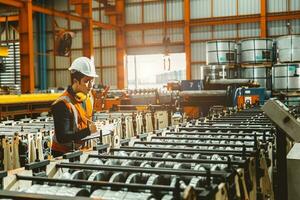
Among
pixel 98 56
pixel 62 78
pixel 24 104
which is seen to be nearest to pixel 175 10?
pixel 98 56

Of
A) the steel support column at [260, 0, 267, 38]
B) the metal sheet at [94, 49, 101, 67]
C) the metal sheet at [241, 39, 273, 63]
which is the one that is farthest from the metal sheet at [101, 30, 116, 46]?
the metal sheet at [241, 39, 273, 63]

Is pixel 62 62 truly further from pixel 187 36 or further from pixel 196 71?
pixel 196 71

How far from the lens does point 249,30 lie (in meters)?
19.3

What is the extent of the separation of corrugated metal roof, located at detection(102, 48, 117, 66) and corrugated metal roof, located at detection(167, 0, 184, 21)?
132 inches

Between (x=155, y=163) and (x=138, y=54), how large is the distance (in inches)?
743

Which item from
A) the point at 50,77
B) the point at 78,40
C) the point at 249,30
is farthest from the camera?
the point at 50,77

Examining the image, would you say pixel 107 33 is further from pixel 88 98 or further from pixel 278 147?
pixel 278 147

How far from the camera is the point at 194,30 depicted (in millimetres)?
20250

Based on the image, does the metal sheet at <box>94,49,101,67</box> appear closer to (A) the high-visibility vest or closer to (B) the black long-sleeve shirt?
(A) the high-visibility vest

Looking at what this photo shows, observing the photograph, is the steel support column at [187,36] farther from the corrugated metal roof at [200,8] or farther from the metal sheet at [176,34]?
the metal sheet at [176,34]

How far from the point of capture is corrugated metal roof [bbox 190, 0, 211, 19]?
20.1 m

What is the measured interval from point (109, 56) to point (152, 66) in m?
4.73

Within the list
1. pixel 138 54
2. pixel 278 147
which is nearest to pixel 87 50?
pixel 138 54

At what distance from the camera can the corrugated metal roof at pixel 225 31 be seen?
770 inches
